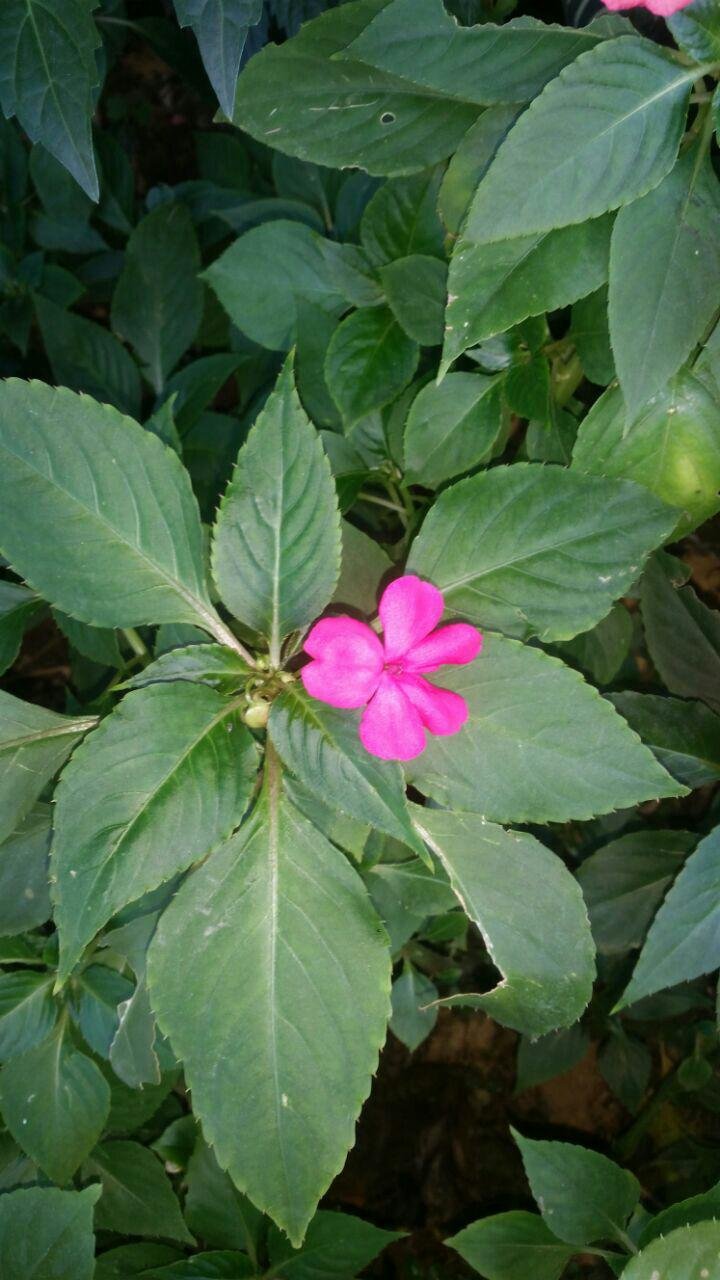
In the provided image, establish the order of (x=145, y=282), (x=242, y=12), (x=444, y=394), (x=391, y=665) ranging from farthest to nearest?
(x=145, y=282), (x=444, y=394), (x=242, y=12), (x=391, y=665)

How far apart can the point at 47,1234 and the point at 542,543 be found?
1.01 meters

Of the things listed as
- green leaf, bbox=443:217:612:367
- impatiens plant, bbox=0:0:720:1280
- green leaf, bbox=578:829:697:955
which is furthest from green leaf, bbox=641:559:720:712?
green leaf, bbox=443:217:612:367

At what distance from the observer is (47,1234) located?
1.19 m

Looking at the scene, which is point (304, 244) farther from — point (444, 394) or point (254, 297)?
point (444, 394)

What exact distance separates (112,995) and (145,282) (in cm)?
115

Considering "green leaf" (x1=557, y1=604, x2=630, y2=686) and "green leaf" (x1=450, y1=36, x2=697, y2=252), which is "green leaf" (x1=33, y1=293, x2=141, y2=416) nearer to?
"green leaf" (x1=557, y1=604, x2=630, y2=686)

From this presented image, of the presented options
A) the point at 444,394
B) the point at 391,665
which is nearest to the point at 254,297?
the point at 444,394

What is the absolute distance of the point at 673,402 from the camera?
103 cm

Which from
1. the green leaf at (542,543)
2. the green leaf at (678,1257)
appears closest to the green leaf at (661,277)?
the green leaf at (542,543)

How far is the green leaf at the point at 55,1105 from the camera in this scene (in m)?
1.29

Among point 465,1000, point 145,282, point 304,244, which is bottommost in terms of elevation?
point 465,1000

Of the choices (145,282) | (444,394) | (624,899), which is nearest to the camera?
(444,394)

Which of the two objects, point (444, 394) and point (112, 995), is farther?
point (112, 995)

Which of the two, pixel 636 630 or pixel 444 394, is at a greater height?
pixel 444 394
